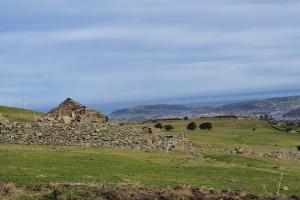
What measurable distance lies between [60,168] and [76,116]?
29.7 metres

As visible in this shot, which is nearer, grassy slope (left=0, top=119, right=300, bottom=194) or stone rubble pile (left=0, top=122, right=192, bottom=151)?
grassy slope (left=0, top=119, right=300, bottom=194)

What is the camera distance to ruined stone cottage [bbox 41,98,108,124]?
65312 millimetres

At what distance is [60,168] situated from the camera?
1455 inches

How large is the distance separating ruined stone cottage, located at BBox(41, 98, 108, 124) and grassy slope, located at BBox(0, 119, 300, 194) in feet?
49.1

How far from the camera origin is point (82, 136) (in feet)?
184

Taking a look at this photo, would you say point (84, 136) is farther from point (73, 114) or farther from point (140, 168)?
point (140, 168)

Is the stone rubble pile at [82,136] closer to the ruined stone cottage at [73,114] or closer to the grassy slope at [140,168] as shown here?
the grassy slope at [140,168]

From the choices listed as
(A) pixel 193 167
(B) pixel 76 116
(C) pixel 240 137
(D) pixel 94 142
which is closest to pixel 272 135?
(C) pixel 240 137

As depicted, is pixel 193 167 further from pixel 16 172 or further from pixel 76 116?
pixel 76 116

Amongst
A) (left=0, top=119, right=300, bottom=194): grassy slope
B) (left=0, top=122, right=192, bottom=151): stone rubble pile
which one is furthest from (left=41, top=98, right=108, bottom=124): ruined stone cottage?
(left=0, top=119, right=300, bottom=194): grassy slope

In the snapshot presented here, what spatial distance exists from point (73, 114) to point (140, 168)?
1068 inches

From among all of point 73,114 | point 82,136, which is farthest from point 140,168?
point 73,114

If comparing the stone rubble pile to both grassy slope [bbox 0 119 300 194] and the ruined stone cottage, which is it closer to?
grassy slope [bbox 0 119 300 194]

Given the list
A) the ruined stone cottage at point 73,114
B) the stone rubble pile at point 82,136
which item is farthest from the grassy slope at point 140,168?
the ruined stone cottage at point 73,114
